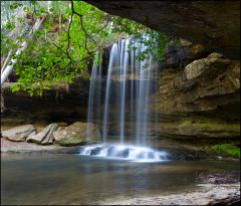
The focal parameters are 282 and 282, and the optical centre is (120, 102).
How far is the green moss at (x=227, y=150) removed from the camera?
12305 millimetres

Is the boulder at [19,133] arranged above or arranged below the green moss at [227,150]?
above

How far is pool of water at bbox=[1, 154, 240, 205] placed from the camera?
23.2 ft

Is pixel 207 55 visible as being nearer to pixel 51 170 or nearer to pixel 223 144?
pixel 223 144

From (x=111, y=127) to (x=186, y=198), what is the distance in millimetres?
13470

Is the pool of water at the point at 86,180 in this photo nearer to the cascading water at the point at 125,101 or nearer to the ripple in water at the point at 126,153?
the ripple in water at the point at 126,153

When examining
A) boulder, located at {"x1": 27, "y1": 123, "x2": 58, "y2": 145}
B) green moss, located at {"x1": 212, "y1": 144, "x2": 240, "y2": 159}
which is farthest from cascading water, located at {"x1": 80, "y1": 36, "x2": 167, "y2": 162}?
green moss, located at {"x1": 212, "y1": 144, "x2": 240, "y2": 159}

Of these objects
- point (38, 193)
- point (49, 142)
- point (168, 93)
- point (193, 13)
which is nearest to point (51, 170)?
point (38, 193)

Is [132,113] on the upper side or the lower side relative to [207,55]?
lower

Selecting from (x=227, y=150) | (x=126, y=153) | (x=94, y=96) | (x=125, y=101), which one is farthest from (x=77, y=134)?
(x=227, y=150)

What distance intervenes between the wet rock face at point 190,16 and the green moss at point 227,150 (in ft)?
27.3

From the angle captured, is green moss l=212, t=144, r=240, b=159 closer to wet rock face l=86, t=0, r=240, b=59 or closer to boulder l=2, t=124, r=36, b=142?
wet rock face l=86, t=0, r=240, b=59

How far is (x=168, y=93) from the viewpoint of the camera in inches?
609

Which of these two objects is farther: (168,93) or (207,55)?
(168,93)

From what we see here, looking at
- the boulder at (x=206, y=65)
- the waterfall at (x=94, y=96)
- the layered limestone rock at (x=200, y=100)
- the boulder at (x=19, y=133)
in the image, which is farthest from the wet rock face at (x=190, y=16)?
the boulder at (x=19, y=133)
